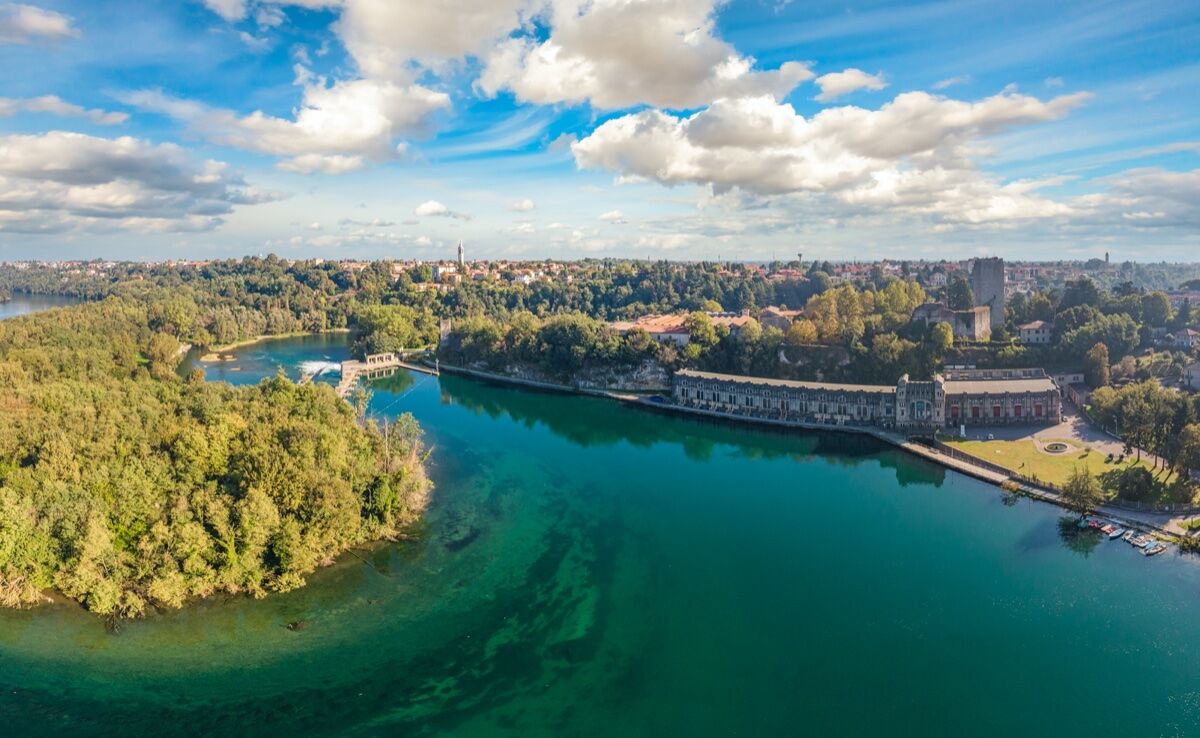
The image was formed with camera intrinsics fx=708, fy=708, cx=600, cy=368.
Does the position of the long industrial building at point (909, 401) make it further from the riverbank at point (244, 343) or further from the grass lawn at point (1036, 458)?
the riverbank at point (244, 343)

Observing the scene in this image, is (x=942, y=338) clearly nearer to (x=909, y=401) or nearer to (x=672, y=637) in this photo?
(x=909, y=401)

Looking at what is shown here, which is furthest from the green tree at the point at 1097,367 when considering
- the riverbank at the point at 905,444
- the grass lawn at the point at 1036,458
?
the riverbank at the point at 905,444

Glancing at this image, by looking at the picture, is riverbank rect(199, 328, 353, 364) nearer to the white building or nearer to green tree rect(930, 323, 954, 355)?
green tree rect(930, 323, 954, 355)

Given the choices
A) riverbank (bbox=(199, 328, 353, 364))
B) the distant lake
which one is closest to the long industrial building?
riverbank (bbox=(199, 328, 353, 364))

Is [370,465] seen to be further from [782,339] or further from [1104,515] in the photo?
[782,339]

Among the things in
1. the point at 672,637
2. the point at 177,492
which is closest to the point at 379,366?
the point at 177,492
